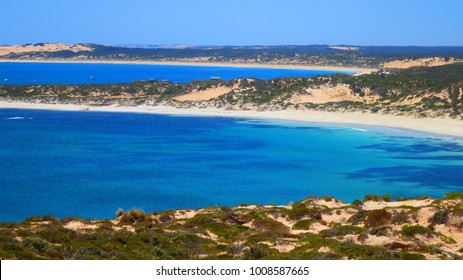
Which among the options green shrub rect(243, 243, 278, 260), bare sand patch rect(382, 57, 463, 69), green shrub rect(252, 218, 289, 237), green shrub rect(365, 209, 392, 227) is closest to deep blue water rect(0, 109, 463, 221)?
green shrub rect(252, 218, 289, 237)

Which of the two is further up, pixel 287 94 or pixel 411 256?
pixel 411 256

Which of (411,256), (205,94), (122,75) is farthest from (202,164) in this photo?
(122,75)

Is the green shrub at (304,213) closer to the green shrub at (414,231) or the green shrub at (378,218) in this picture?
the green shrub at (378,218)

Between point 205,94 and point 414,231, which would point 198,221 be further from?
point 205,94

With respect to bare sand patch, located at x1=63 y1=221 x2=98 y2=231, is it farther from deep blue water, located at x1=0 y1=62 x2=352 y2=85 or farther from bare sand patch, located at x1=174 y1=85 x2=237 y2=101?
deep blue water, located at x1=0 y1=62 x2=352 y2=85

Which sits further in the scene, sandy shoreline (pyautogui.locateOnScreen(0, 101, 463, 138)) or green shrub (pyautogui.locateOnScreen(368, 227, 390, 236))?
sandy shoreline (pyautogui.locateOnScreen(0, 101, 463, 138))
